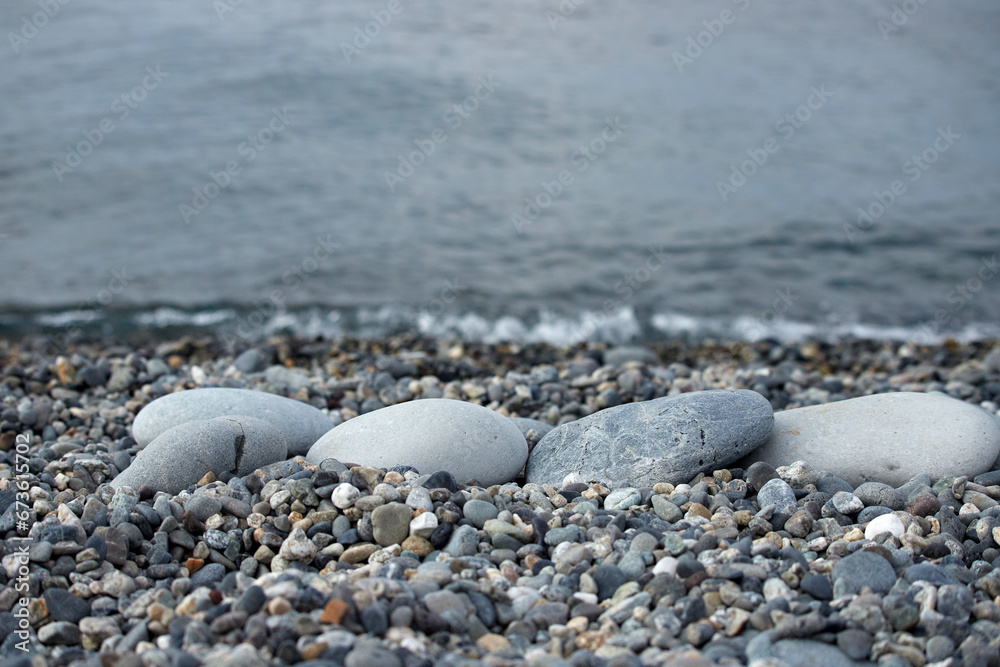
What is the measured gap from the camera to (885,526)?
3027 mm

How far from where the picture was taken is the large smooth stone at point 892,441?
3719 millimetres

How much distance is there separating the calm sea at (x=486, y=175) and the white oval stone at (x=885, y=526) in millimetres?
5310

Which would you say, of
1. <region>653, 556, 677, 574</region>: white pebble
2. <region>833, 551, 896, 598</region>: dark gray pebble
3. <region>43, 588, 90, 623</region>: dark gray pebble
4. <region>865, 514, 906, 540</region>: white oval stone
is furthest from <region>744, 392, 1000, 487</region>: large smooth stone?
<region>43, 588, 90, 623</region>: dark gray pebble

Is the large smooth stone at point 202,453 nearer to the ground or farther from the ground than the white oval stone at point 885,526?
nearer to the ground

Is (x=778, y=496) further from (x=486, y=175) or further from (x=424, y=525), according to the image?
(x=486, y=175)

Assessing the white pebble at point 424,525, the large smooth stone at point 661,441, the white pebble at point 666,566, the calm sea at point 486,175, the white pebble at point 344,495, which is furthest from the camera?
the calm sea at point 486,175

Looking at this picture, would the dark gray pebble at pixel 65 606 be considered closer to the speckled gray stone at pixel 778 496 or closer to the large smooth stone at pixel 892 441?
the speckled gray stone at pixel 778 496

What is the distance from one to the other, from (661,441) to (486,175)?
8.81 metres

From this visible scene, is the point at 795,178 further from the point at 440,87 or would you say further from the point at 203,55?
the point at 203,55

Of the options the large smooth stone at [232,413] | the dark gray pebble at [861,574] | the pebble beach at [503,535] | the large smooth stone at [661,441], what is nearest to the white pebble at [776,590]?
the pebble beach at [503,535]

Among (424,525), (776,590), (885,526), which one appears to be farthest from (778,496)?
(424,525)

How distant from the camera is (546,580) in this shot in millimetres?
2725

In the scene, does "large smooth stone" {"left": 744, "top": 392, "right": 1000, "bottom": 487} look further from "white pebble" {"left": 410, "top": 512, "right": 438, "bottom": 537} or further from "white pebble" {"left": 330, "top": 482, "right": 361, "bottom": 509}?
"white pebble" {"left": 330, "top": 482, "right": 361, "bottom": 509}

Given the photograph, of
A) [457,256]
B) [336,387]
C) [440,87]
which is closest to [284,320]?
[457,256]
